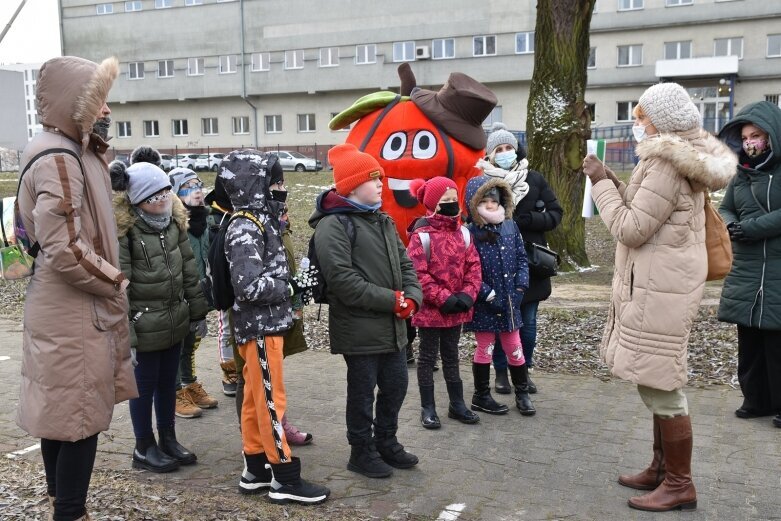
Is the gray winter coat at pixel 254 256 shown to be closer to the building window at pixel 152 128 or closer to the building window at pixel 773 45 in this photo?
the building window at pixel 773 45

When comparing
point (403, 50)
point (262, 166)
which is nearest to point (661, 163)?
point (262, 166)

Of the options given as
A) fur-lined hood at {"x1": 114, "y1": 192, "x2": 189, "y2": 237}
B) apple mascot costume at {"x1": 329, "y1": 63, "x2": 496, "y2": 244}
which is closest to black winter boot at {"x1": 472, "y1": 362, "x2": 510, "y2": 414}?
apple mascot costume at {"x1": 329, "y1": 63, "x2": 496, "y2": 244}

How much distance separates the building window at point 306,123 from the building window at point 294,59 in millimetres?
3285

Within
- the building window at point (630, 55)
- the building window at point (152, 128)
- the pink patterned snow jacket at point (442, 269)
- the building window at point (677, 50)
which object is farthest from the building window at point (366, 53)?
the pink patterned snow jacket at point (442, 269)

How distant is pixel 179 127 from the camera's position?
55688mm

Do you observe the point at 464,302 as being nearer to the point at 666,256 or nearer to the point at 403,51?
the point at 666,256

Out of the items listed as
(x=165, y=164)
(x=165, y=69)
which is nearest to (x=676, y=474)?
(x=165, y=164)

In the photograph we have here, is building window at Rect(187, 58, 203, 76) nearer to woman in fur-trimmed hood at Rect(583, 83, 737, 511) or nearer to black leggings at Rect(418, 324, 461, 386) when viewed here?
black leggings at Rect(418, 324, 461, 386)

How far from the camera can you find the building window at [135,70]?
54.4 m

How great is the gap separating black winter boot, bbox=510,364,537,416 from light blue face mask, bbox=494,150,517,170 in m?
1.62

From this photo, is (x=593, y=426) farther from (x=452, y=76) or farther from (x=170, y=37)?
(x=170, y=37)

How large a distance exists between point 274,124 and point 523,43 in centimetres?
1775

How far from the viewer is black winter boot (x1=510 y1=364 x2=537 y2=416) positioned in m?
5.76

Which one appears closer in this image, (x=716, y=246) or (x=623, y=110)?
(x=716, y=246)
